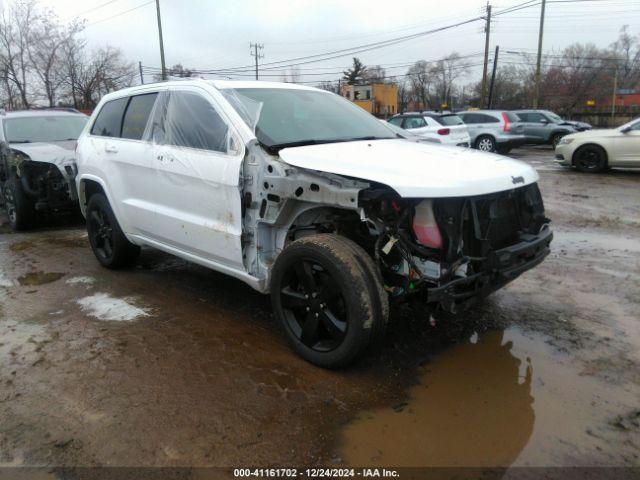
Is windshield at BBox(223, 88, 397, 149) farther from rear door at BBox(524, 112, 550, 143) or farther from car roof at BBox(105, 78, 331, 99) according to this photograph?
rear door at BBox(524, 112, 550, 143)

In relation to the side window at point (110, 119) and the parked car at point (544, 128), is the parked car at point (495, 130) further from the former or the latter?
the side window at point (110, 119)

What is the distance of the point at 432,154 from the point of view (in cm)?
343

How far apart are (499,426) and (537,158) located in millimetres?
16503

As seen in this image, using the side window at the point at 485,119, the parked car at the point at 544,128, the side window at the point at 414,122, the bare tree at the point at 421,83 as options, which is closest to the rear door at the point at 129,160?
the side window at the point at 414,122

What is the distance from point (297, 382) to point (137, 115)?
2949mm

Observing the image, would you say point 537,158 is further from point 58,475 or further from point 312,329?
point 58,475

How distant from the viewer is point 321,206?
10.7 feet

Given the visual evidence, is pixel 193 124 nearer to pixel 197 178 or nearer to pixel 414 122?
pixel 197 178

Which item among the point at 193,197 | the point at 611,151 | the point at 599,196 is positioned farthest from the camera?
the point at 611,151

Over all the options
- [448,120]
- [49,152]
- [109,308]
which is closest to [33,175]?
[49,152]

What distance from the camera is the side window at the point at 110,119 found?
4938mm

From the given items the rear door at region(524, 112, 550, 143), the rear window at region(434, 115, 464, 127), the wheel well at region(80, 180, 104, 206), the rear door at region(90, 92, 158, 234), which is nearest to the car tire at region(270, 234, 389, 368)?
the rear door at region(90, 92, 158, 234)

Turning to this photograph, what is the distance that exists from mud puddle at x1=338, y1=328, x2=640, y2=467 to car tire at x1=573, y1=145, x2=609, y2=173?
1073 centimetres

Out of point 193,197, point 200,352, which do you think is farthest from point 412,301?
point 193,197
